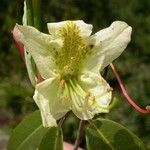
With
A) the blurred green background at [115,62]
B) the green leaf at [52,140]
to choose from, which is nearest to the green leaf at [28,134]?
the green leaf at [52,140]

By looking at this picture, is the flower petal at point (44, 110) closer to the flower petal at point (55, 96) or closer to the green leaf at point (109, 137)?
the flower petal at point (55, 96)

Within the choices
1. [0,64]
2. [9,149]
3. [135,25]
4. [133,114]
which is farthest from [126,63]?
[9,149]

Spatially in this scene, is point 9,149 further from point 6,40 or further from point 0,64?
point 6,40

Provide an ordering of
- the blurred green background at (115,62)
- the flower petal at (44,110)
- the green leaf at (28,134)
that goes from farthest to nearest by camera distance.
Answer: the blurred green background at (115,62)
the green leaf at (28,134)
the flower petal at (44,110)

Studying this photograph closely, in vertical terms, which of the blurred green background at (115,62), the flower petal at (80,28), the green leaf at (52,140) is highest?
the flower petal at (80,28)

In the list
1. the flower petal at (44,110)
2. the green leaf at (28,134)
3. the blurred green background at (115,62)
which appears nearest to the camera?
the flower petal at (44,110)

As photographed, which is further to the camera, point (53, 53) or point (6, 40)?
point (6, 40)
